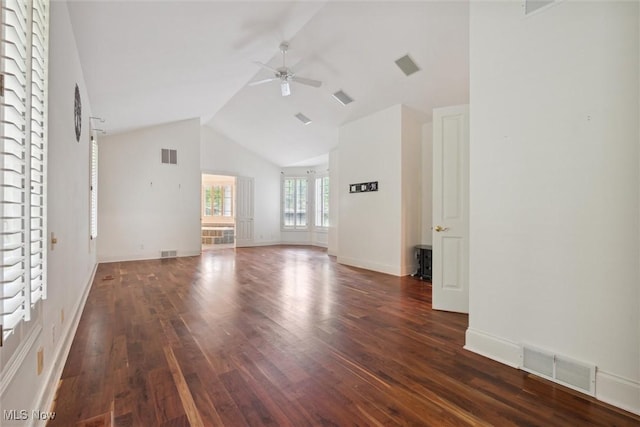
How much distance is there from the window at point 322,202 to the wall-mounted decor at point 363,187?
129 inches

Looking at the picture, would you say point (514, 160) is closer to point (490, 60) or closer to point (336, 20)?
point (490, 60)

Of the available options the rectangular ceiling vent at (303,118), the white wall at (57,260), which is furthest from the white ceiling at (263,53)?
the white wall at (57,260)

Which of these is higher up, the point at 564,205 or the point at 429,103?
the point at 429,103

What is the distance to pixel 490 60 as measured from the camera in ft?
7.32

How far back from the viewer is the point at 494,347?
2195 mm

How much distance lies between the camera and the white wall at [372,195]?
525 cm

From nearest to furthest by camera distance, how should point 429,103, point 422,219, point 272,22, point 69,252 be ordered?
point 69,252, point 272,22, point 429,103, point 422,219

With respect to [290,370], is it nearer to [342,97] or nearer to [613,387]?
[613,387]

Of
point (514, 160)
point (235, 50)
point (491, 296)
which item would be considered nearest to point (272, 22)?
point (235, 50)

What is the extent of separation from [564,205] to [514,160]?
430mm

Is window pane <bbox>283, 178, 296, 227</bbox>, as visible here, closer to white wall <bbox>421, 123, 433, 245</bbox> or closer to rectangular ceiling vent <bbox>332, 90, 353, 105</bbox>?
rectangular ceiling vent <bbox>332, 90, 353, 105</bbox>

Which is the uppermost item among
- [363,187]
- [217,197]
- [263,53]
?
[263,53]

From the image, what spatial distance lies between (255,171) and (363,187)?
4.79 meters

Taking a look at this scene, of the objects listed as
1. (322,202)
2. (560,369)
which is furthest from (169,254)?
(560,369)
